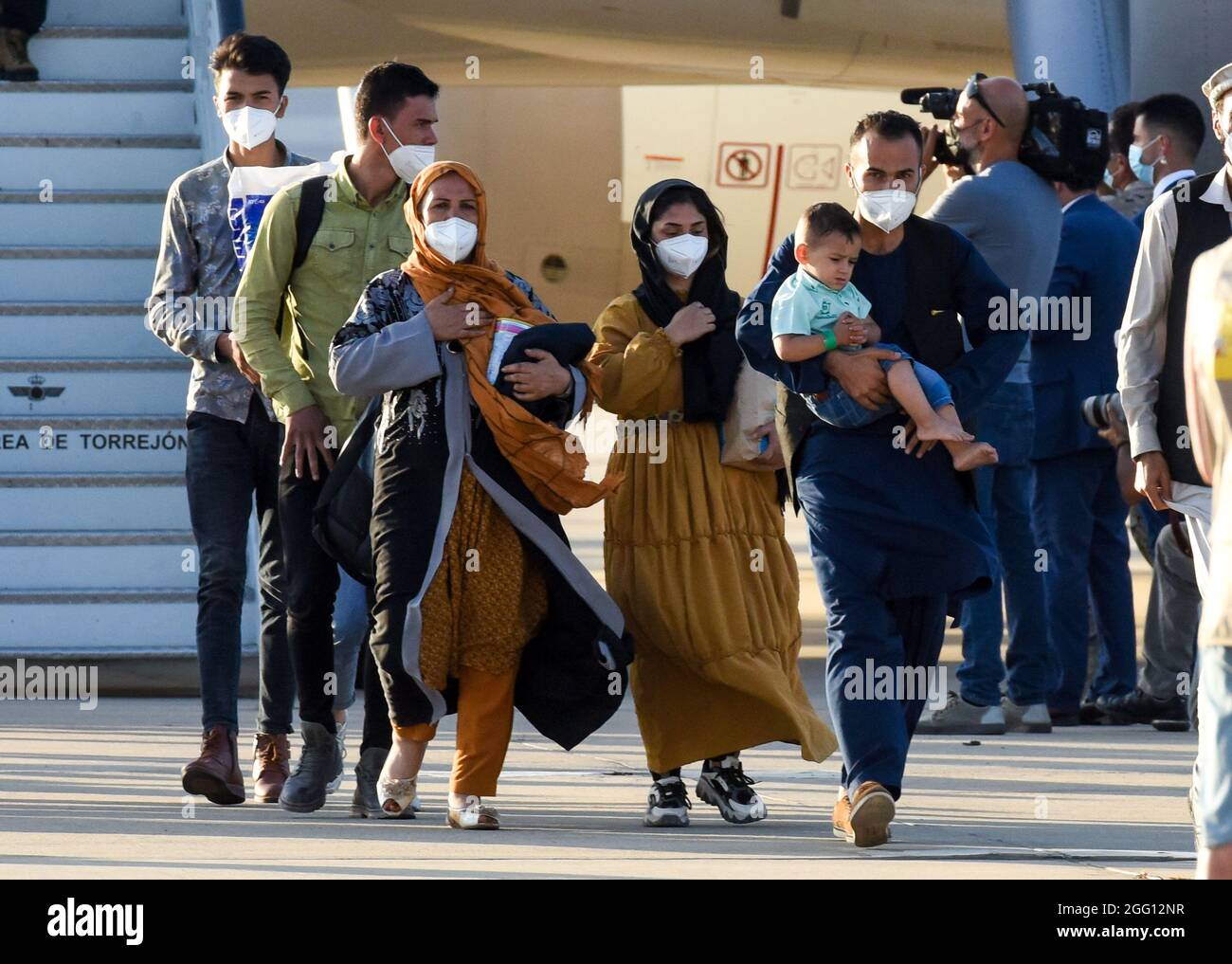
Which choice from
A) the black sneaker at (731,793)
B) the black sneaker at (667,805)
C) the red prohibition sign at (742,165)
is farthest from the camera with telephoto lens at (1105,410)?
the red prohibition sign at (742,165)

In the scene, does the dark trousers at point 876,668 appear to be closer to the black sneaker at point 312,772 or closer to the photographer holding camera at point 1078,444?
the black sneaker at point 312,772

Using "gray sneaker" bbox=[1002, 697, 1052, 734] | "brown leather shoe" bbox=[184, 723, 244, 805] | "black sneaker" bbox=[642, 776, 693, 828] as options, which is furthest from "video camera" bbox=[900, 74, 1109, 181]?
"brown leather shoe" bbox=[184, 723, 244, 805]

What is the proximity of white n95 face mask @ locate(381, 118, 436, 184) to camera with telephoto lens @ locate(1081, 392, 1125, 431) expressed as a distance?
225cm

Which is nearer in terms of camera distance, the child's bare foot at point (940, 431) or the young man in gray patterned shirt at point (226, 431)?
the child's bare foot at point (940, 431)

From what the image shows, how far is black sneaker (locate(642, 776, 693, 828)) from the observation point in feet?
16.7

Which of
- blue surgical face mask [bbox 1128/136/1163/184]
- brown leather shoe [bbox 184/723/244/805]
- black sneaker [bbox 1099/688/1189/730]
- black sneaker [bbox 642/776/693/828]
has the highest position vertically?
blue surgical face mask [bbox 1128/136/1163/184]

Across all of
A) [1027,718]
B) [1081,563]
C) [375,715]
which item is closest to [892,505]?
[375,715]

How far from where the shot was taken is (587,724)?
4977 mm

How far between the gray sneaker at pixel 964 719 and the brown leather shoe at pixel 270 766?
2536mm

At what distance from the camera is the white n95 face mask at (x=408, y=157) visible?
5.32 metres

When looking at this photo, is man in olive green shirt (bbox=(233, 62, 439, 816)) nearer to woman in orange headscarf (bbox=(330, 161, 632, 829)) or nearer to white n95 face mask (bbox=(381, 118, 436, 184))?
white n95 face mask (bbox=(381, 118, 436, 184))

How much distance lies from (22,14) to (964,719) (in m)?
4.61
